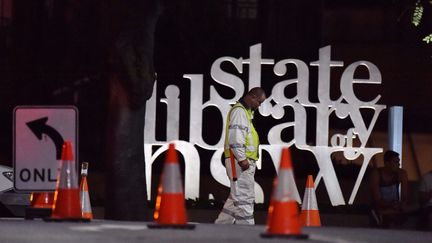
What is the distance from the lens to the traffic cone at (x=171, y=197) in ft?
36.2

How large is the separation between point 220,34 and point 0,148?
14.2ft

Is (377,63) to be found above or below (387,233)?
above

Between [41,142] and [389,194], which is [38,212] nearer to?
[41,142]

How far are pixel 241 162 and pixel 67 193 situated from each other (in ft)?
11.0

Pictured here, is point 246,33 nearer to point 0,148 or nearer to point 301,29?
point 301,29

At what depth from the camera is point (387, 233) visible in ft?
39.4

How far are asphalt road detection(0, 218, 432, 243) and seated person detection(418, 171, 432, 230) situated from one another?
3985mm

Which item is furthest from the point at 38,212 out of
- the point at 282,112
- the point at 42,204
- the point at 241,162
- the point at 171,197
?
the point at 282,112

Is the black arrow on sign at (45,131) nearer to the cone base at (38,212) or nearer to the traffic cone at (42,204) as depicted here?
the traffic cone at (42,204)

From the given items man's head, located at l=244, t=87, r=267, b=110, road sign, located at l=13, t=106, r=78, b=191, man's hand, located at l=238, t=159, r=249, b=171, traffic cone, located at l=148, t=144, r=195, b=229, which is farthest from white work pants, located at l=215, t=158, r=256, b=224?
traffic cone, located at l=148, t=144, r=195, b=229

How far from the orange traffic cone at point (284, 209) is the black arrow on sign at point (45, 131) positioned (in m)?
2.59

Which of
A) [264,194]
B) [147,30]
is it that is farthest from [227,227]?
[264,194]

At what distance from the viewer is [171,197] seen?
11.1 m

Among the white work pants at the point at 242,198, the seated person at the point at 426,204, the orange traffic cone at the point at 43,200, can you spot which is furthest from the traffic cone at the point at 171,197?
the seated person at the point at 426,204
